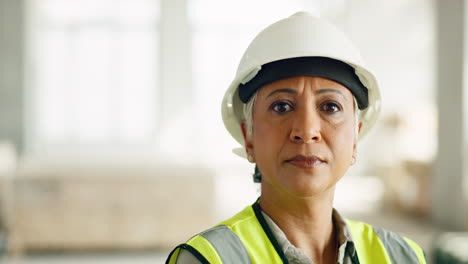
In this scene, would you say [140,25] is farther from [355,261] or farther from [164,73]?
[355,261]

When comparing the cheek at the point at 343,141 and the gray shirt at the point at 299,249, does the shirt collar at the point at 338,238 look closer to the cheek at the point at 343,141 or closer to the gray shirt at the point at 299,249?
the gray shirt at the point at 299,249

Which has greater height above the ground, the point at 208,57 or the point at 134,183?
the point at 208,57

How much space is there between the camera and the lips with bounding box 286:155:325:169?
98 cm

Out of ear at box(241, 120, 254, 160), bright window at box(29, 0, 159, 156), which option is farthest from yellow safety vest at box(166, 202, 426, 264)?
bright window at box(29, 0, 159, 156)

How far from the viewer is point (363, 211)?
6.24 m

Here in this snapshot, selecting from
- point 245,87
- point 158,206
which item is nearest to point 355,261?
point 245,87

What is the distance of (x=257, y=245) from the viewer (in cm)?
99

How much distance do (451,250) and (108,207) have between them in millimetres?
2660

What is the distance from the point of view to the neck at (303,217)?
1.05m

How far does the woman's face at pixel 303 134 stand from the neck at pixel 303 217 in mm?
35

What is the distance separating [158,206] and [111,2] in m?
5.37

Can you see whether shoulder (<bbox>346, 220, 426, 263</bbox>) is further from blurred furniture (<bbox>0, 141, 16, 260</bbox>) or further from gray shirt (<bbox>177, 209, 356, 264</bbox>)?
blurred furniture (<bbox>0, 141, 16, 260</bbox>)

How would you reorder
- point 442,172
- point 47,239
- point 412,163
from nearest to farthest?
point 47,239 → point 442,172 → point 412,163

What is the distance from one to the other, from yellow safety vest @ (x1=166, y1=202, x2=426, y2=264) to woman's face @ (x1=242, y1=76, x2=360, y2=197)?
0.08 meters
